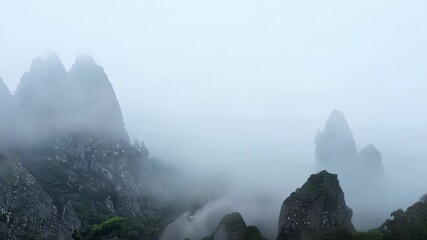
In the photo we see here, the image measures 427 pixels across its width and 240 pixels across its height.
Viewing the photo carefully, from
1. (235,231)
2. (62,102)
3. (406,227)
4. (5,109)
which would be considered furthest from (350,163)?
(5,109)

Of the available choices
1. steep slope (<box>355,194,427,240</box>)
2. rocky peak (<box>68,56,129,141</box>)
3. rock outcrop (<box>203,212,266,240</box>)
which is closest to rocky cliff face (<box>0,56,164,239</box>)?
rocky peak (<box>68,56,129,141</box>)

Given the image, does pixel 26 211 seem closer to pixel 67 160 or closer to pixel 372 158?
pixel 67 160

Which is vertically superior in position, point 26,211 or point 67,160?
point 67,160

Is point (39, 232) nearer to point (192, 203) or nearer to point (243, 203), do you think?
point (243, 203)

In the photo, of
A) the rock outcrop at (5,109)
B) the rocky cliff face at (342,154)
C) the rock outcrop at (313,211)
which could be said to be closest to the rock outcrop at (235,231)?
the rock outcrop at (313,211)

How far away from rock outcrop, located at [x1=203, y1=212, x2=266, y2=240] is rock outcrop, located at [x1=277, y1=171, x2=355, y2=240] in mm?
8727

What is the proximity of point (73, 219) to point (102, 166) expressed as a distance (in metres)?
41.2

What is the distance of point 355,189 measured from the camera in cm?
16925

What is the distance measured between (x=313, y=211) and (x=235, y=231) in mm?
17968

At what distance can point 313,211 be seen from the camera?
94.5 m

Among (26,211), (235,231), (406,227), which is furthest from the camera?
(26,211)

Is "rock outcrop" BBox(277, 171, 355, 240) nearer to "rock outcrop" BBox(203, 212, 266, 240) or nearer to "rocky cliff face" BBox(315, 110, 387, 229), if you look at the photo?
"rock outcrop" BBox(203, 212, 266, 240)

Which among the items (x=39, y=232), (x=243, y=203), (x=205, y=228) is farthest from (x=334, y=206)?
(x=39, y=232)

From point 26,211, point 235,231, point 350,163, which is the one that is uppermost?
point 350,163
